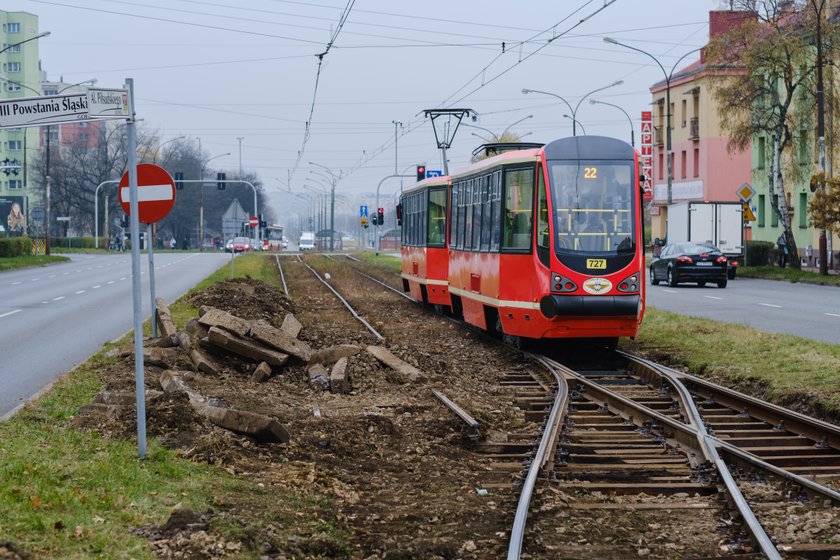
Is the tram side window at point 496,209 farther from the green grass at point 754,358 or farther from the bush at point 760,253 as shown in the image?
the bush at point 760,253

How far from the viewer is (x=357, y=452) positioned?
9570 millimetres

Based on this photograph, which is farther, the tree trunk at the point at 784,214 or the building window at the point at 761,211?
the building window at the point at 761,211

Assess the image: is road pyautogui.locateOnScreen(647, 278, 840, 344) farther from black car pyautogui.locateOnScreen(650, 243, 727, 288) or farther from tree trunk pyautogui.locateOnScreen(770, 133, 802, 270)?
tree trunk pyautogui.locateOnScreen(770, 133, 802, 270)

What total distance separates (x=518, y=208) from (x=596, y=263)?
1670 mm

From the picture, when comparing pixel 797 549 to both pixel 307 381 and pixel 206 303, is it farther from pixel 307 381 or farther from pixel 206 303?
pixel 206 303

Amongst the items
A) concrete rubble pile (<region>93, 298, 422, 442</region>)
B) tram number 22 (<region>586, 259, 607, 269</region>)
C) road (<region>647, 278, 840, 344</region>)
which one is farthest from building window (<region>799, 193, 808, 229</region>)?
concrete rubble pile (<region>93, 298, 422, 442</region>)

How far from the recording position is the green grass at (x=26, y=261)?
58016 mm

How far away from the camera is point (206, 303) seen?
25.5 m

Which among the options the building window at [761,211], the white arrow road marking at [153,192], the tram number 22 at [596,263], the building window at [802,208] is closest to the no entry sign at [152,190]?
the white arrow road marking at [153,192]

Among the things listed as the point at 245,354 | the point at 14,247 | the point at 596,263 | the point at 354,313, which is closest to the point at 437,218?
the point at 354,313

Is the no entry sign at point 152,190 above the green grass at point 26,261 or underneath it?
above

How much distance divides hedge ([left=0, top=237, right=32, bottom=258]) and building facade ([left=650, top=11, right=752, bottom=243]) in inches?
1407

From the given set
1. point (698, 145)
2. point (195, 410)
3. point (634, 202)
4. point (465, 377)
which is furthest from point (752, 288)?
point (698, 145)

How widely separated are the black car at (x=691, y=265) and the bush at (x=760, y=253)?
13.3 m
